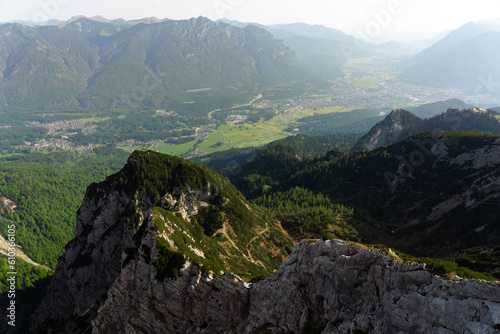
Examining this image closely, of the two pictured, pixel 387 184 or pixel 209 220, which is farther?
pixel 387 184

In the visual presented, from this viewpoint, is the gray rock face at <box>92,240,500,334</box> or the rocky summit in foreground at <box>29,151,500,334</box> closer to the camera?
the gray rock face at <box>92,240,500,334</box>

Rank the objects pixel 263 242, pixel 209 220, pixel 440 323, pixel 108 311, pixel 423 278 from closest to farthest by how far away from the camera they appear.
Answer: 1. pixel 440 323
2. pixel 423 278
3. pixel 108 311
4. pixel 209 220
5. pixel 263 242

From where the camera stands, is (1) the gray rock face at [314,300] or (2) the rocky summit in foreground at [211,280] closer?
(1) the gray rock face at [314,300]

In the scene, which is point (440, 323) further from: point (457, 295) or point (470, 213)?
point (470, 213)

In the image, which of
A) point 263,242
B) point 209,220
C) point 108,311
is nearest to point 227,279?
point 108,311
